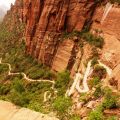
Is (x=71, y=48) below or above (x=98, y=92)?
below

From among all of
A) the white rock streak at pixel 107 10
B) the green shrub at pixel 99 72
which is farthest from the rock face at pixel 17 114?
the white rock streak at pixel 107 10

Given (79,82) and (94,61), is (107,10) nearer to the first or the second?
(94,61)

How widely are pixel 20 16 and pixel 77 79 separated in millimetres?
42296

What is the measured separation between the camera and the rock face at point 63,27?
43.8 metres

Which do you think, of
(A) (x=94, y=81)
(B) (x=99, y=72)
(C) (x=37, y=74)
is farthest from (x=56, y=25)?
(A) (x=94, y=81)

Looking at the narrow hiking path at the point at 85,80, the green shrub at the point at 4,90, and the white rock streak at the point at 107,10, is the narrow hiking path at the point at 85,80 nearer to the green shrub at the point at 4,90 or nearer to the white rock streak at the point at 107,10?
the white rock streak at the point at 107,10

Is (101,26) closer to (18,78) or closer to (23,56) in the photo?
(18,78)

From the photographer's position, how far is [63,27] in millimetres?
51656

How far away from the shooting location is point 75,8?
1982 inches

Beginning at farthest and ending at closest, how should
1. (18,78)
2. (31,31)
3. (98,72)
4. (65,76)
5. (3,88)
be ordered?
(31,31) → (18,78) → (3,88) → (65,76) → (98,72)

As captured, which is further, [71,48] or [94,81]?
[71,48]

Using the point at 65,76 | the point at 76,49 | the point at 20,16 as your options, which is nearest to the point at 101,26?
the point at 76,49

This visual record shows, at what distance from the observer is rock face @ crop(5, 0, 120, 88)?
144 ft

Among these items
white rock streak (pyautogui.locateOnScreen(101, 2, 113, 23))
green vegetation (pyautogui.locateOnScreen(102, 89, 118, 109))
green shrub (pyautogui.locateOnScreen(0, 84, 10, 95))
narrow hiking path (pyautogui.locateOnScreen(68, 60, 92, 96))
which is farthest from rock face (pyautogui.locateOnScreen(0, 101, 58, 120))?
green shrub (pyautogui.locateOnScreen(0, 84, 10, 95))
